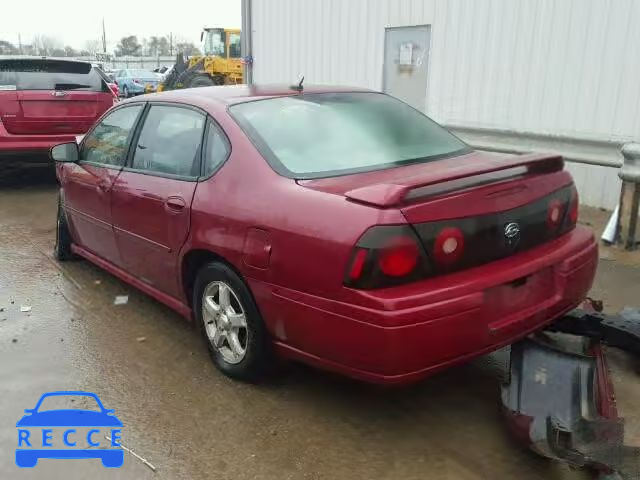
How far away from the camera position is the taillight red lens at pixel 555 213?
297 cm

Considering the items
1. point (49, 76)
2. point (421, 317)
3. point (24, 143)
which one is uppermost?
point (49, 76)

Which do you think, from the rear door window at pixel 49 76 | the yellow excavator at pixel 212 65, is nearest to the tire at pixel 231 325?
the rear door window at pixel 49 76

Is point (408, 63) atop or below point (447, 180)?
atop

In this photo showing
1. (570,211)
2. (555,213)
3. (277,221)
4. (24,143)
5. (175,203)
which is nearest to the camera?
(277,221)

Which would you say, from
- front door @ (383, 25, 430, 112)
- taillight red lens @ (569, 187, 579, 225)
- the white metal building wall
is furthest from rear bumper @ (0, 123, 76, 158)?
taillight red lens @ (569, 187, 579, 225)

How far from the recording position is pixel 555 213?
3.02 meters

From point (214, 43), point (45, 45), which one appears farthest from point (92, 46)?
point (214, 43)

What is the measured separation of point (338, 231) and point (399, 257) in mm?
271

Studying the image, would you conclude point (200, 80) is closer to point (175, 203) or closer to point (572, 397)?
point (175, 203)

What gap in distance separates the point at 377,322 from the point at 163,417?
4.29 feet

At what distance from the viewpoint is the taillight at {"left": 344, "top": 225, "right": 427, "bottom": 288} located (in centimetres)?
243

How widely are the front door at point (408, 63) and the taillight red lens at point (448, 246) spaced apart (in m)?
6.03

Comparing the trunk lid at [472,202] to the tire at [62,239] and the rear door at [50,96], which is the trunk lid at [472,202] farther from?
the rear door at [50,96]

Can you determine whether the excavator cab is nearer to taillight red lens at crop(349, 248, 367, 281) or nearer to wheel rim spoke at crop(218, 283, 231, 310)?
wheel rim spoke at crop(218, 283, 231, 310)
